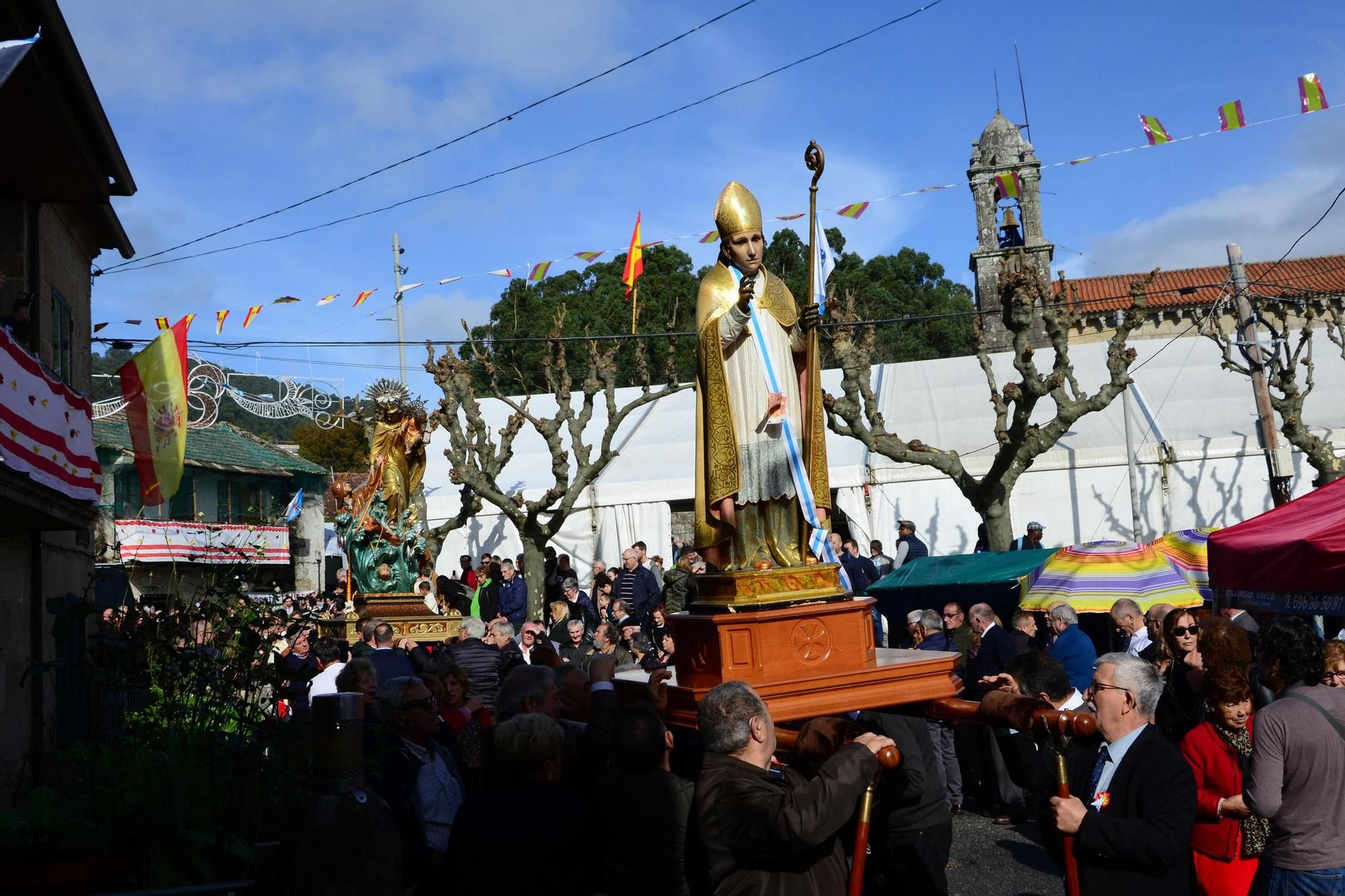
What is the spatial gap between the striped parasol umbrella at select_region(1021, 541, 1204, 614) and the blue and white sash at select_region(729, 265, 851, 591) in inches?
229

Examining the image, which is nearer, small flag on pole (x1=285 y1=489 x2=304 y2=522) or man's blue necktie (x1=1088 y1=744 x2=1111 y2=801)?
man's blue necktie (x1=1088 y1=744 x2=1111 y2=801)

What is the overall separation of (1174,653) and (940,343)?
44.5 meters

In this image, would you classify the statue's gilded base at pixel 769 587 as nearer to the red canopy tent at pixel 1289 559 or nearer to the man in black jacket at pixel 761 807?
the man in black jacket at pixel 761 807

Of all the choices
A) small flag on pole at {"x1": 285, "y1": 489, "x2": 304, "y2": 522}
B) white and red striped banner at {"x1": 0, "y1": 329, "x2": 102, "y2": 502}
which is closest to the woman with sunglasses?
white and red striped banner at {"x1": 0, "y1": 329, "x2": 102, "y2": 502}

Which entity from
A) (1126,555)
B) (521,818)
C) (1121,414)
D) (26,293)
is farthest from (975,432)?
(521,818)

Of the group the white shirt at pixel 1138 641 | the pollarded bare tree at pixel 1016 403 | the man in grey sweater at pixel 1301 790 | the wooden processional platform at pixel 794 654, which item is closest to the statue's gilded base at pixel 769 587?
the wooden processional platform at pixel 794 654

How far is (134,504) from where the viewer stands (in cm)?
3353

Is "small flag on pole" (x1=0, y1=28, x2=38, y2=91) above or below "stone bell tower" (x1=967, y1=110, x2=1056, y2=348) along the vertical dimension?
below

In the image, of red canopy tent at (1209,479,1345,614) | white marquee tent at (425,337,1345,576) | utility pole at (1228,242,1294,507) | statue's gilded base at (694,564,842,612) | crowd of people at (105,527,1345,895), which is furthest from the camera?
white marquee tent at (425,337,1345,576)

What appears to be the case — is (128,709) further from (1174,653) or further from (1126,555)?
(1126,555)

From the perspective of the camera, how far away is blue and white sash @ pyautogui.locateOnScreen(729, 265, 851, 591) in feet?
16.6

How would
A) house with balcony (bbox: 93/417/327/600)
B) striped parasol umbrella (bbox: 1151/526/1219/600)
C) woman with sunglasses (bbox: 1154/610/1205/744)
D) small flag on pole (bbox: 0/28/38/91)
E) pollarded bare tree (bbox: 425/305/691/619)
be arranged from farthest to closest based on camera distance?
house with balcony (bbox: 93/417/327/600)
pollarded bare tree (bbox: 425/305/691/619)
striped parasol umbrella (bbox: 1151/526/1219/600)
small flag on pole (bbox: 0/28/38/91)
woman with sunglasses (bbox: 1154/610/1205/744)

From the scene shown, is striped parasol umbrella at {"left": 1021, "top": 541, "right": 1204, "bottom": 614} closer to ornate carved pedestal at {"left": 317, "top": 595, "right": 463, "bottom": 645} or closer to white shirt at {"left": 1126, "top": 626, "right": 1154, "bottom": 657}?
white shirt at {"left": 1126, "top": 626, "right": 1154, "bottom": 657}

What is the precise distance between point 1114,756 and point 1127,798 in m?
0.16
